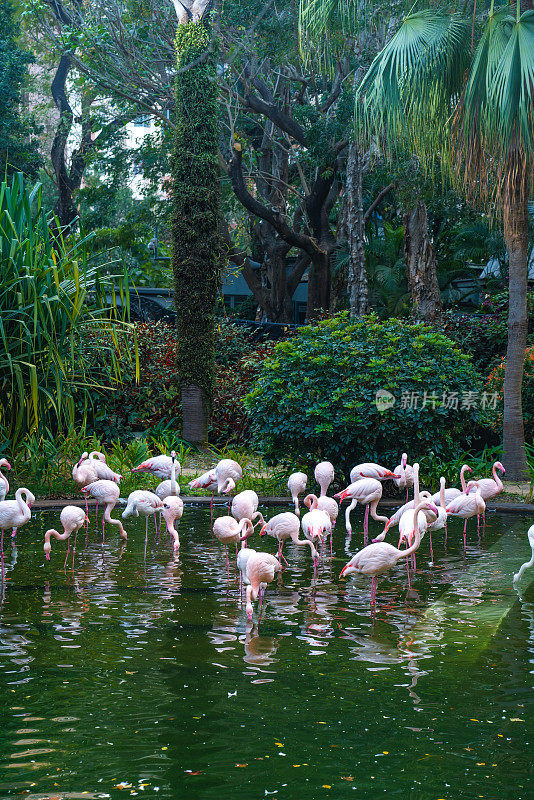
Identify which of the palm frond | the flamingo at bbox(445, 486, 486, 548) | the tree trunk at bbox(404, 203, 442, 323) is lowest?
the flamingo at bbox(445, 486, 486, 548)

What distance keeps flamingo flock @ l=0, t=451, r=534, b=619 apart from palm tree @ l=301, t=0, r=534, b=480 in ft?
12.6

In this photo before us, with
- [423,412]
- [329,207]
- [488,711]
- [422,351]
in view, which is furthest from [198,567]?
[329,207]

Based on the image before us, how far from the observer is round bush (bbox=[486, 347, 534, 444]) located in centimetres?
1402

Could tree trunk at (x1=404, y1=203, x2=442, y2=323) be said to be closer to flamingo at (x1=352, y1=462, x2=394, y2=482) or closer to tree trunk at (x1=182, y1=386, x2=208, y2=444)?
tree trunk at (x1=182, y1=386, x2=208, y2=444)

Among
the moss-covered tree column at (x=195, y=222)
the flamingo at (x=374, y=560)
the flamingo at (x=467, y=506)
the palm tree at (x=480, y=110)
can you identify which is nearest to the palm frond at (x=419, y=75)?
the palm tree at (x=480, y=110)

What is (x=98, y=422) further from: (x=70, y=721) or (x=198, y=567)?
(x=70, y=721)

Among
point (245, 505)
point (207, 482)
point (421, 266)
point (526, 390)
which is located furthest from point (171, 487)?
point (421, 266)

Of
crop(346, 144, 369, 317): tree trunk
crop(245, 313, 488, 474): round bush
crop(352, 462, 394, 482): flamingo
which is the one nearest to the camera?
crop(352, 462, 394, 482): flamingo

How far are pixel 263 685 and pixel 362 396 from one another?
685cm

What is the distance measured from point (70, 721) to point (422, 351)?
860cm

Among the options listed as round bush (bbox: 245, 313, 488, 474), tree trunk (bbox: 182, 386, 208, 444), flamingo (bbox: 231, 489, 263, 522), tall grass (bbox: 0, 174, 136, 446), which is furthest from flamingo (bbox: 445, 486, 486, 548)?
tree trunk (bbox: 182, 386, 208, 444)

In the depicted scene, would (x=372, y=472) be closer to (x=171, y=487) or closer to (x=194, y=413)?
(x=171, y=487)

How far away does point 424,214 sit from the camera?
17.7 m

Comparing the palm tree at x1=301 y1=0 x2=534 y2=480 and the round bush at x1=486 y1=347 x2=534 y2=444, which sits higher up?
the palm tree at x1=301 y1=0 x2=534 y2=480
